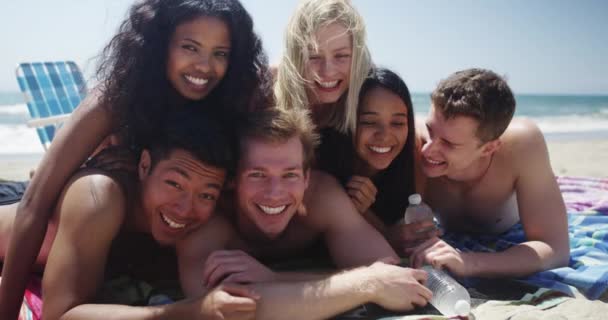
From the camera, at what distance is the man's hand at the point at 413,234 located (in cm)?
353

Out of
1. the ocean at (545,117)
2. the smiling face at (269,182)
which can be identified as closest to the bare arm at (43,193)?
the smiling face at (269,182)

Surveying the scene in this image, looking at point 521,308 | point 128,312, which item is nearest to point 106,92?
point 128,312

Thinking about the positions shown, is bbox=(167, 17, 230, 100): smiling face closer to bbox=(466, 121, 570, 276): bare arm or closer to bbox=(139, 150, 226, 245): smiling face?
bbox=(139, 150, 226, 245): smiling face

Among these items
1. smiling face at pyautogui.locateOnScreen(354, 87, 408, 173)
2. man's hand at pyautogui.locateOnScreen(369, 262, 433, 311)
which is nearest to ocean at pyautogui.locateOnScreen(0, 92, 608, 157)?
smiling face at pyautogui.locateOnScreen(354, 87, 408, 173)

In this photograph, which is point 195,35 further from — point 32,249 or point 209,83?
point 32,249

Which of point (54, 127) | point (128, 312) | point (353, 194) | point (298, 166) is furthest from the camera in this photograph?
point (54, 127)

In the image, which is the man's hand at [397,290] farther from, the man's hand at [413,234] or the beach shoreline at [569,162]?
the beach shoreline at [569,162]

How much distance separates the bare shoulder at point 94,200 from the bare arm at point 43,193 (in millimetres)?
227

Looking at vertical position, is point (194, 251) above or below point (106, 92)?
below

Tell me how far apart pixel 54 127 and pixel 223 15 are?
5.15 meters

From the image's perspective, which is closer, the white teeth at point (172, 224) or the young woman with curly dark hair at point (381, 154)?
the white teeth at point (172, 224)

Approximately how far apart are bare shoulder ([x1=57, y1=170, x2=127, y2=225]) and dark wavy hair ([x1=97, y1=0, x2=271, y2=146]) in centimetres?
51

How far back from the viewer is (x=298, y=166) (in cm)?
306

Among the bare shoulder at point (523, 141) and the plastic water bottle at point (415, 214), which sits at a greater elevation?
the bare shoulder at point (523, 141)
